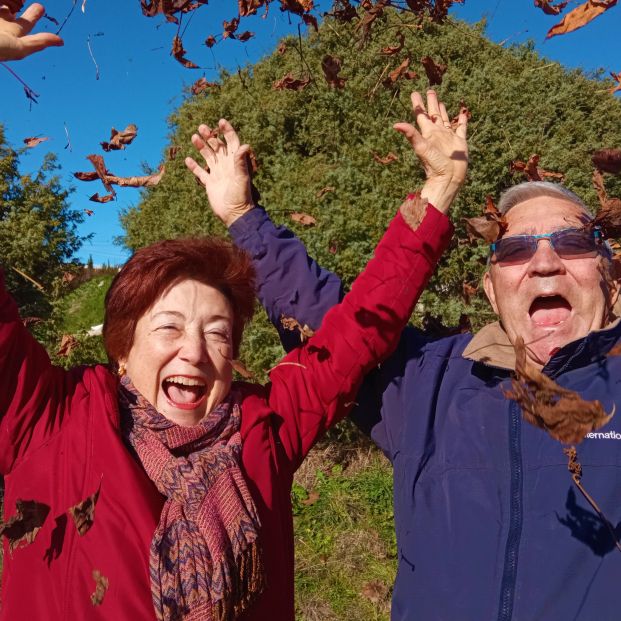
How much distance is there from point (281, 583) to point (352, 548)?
259 centimetres

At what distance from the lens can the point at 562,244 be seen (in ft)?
7.02

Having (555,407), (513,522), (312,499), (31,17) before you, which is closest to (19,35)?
(31,17)

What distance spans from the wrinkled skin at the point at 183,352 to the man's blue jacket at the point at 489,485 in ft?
1.39

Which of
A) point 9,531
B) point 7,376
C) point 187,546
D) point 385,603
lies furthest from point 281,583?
point 385,603

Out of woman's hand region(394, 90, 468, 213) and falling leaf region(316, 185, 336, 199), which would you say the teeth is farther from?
falling leaf region(316, 185, 336, 199)

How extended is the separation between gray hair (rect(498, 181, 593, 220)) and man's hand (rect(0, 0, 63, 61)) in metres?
1.78

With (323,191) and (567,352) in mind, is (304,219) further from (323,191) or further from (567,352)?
(567,352)

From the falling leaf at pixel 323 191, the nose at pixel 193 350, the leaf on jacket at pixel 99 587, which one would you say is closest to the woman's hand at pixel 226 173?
the nose at pixel 193 350

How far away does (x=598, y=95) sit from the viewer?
6.99m

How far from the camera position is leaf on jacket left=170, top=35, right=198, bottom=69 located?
2429 mm

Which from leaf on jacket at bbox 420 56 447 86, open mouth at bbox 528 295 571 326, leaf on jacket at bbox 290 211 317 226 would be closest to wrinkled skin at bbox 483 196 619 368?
open mouth at bbox 528 295 571 326

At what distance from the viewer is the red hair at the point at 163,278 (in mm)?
2057

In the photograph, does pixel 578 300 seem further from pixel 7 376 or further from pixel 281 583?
pixel 7 376

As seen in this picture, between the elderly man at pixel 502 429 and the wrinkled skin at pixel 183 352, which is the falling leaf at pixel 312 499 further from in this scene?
the wrinkled skin at pixel 183 352
